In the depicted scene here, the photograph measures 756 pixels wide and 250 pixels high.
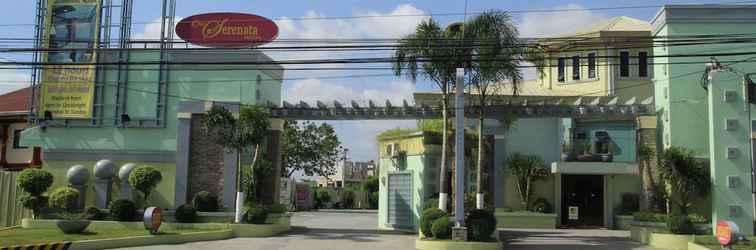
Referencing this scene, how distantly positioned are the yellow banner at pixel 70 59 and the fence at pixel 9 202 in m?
2.97

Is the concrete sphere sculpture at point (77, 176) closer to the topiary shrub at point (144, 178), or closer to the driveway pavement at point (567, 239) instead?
the topiary shrub at point (144, 178)

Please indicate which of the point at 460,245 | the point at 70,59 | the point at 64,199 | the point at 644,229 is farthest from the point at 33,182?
the point at 644,229

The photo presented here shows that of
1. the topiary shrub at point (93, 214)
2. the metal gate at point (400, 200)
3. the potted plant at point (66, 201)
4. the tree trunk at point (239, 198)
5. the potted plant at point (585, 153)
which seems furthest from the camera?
the potted plant at point (585, 153)

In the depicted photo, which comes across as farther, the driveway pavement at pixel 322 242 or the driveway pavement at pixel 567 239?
the driveway pavement at pixel 567 239

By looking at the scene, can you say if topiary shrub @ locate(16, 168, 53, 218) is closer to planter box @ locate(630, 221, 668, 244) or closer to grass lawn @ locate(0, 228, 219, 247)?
grass lawn @ locate(0, 228, 219, 247)

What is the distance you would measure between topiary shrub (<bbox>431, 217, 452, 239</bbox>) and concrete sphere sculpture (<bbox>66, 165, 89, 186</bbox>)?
15.5 m

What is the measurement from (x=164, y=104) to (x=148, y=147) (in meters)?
1.88

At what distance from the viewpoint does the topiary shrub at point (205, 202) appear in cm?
2777

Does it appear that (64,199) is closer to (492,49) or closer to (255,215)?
(255,215)

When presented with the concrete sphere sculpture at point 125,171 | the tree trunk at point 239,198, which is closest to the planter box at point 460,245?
the tree trunk at point 239,198

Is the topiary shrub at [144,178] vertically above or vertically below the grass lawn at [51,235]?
above

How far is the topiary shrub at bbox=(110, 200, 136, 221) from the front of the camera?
26.7 metres

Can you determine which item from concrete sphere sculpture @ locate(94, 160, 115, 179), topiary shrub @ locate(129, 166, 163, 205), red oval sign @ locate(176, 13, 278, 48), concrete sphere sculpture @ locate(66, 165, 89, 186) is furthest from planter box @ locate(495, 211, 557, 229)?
concrete sphere sculpture @ locate(66, 165, 89, 186)

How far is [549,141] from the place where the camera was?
31438 mm
